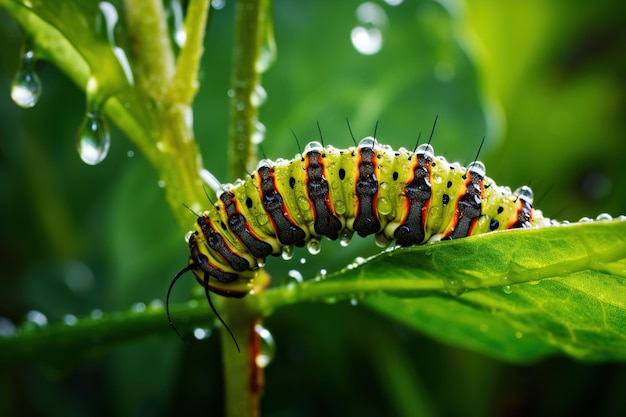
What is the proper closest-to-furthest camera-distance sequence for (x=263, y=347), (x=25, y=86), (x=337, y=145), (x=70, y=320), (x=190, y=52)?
1. (x=190, y=52)
2. (x=25, y=86)
3. (x=263, y=347)
4. (x=70, y=320)
5. (x=337, y=145)

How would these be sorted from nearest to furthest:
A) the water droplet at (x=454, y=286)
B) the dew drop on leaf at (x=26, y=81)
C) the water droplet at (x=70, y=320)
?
the water droplet at (x=454, y=286) → the dew drop on leaf at (x=26, y=81) → the water droplet at (x=70, y=320)

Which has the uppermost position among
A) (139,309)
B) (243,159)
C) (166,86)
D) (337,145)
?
(337,145)

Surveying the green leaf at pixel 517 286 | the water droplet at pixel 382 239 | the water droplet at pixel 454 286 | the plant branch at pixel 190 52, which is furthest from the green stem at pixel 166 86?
the water droplet at pixel 454 286

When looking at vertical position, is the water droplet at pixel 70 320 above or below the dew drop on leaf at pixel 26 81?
below

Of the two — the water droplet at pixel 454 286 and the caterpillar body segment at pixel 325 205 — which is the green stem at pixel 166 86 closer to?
the caterpillar body segment at pixel 325 205

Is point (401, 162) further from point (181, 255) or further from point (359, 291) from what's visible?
point (181, 255)

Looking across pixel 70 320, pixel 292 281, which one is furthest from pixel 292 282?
pixel 70 320

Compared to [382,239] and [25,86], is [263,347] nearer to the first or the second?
[382,239]

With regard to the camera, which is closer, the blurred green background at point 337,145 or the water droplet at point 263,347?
the water droplet at point 263,347
